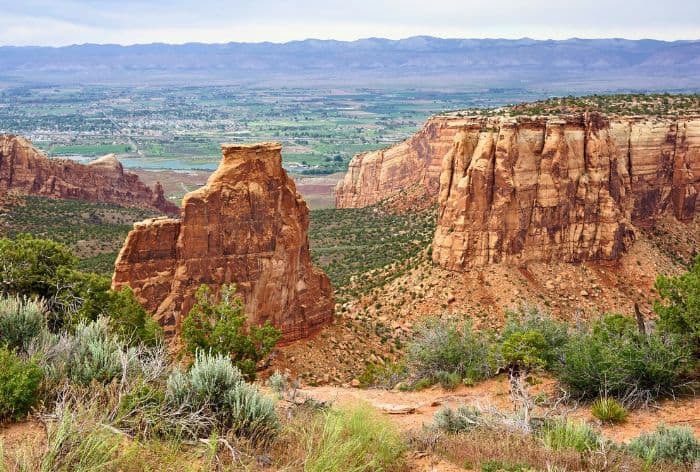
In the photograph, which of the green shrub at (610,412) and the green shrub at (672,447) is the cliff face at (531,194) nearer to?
the green shrub at (610,412)

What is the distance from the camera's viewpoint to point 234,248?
3138cm

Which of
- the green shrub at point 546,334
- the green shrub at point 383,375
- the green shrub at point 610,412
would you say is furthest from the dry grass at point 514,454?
the green shrub at point 383,375

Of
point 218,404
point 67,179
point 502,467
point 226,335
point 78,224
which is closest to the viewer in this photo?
point 502,467

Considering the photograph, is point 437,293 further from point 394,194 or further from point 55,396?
point 394,194

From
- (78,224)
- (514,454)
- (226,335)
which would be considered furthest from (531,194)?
(78,224)

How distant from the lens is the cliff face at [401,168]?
71875 millimetres

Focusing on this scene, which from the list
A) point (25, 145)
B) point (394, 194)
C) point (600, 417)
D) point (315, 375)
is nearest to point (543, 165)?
point (315, 375)

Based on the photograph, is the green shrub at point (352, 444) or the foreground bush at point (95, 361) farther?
the foreground bush at point (95, 361)

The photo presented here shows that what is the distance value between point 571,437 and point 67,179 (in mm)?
84809

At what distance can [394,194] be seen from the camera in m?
81.9

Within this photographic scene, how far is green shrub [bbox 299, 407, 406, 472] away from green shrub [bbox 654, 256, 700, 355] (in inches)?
460

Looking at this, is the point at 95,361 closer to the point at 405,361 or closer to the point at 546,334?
the point at 546,334

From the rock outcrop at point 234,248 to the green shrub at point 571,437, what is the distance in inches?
724

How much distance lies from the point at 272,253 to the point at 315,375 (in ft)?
18.2
